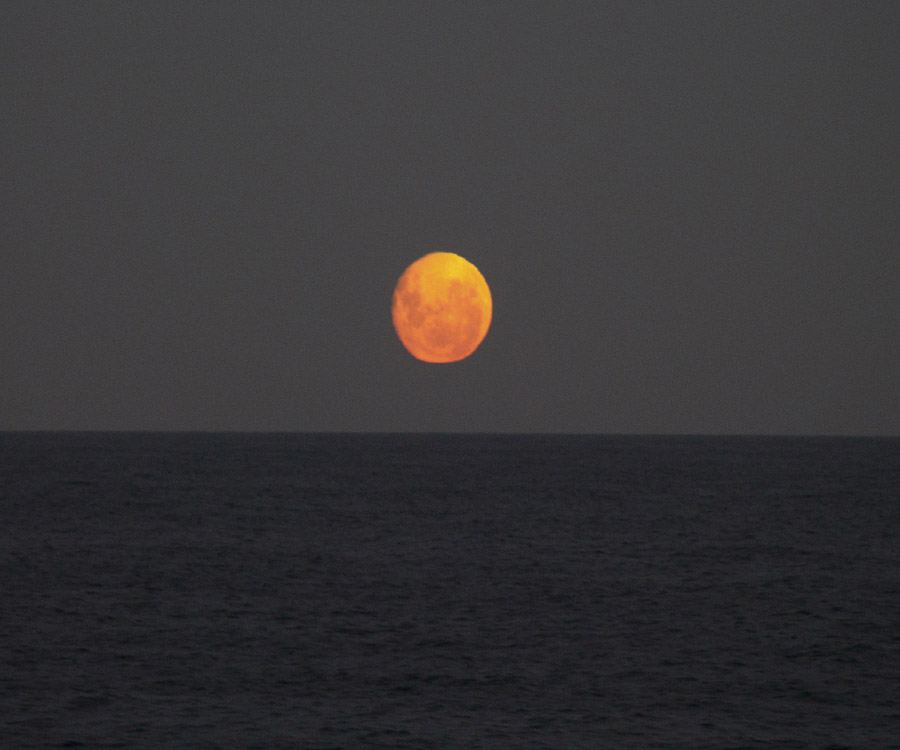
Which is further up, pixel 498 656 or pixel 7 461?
pixel 7 461

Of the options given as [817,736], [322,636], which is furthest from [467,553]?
[817,736]

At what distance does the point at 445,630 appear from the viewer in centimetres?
3306

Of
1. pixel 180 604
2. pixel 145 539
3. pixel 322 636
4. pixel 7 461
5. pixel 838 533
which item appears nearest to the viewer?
pixel 322 636

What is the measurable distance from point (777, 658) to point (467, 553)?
79.2 ft

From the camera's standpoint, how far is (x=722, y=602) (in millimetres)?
39000

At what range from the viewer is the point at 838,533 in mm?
64438

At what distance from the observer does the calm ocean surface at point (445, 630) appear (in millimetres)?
22969

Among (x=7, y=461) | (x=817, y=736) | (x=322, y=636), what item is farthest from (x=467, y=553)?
(x=7, y=461)

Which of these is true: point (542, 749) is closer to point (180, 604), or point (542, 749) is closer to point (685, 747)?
point (685, 747)

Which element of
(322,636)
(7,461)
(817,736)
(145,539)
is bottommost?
(817,736)

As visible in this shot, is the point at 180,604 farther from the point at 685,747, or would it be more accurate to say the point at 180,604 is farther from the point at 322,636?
the point at 685,747

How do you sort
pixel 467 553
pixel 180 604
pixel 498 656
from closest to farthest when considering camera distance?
pixel 498 656 < pixel 180 604 < pixel 467 553

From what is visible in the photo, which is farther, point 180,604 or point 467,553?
point 467,553

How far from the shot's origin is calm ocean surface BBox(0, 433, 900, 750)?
904 inches
